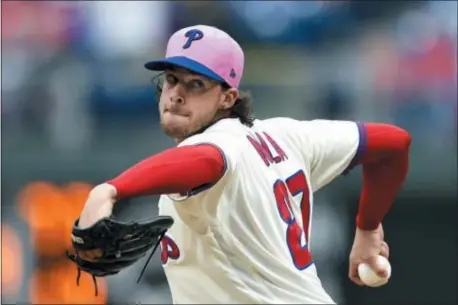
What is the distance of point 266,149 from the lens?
2236 mm

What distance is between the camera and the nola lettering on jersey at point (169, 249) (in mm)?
2127

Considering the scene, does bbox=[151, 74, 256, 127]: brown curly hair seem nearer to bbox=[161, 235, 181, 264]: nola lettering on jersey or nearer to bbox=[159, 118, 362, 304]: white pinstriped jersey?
bbox=[159, 118, 362, 304]: white pinstriped jersey

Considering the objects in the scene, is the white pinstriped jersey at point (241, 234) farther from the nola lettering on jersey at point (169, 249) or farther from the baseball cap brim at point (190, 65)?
the baseball cap brim at point (190, 65)

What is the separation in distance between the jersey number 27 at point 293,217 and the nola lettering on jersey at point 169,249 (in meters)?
0.24

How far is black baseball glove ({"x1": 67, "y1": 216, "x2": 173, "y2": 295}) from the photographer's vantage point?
68.4 inches

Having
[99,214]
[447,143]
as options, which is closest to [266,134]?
[99,214]

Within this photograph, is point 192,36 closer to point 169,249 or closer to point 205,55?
point 205,55

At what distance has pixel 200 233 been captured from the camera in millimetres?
2062

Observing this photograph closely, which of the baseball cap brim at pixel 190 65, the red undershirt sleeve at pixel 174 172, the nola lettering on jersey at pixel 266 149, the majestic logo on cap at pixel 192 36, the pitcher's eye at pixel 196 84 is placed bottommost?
the nola lettering on jersey at pixel 266 149

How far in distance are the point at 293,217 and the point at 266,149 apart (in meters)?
0.16

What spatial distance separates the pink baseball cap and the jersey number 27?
9.8 inches

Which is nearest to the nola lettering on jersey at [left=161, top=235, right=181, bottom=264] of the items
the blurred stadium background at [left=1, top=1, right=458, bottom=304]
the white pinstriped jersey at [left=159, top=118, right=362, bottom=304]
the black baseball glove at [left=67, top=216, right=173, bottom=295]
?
the white pinstriped jersey at [left=159, top=118, right=362, bottom=304]

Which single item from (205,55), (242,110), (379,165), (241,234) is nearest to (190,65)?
(205,55)

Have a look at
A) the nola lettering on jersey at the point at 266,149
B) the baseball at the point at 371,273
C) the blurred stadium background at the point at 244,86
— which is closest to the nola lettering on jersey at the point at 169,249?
the nola lettering on jersey at the point at 266,149
